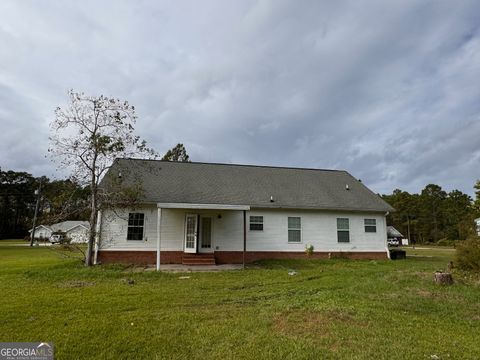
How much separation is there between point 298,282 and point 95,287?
6562 mm

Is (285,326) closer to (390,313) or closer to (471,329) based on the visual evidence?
(390,313)

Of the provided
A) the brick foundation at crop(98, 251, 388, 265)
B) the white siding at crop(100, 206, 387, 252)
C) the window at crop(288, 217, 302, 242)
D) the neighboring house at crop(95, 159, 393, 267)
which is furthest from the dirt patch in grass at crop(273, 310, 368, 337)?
the window at crop(288, 217, 302, 242)

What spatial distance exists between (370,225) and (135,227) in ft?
44.3

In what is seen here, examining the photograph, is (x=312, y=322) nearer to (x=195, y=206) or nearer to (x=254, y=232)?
(x=195, y=206)

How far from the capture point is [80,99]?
46.2ft

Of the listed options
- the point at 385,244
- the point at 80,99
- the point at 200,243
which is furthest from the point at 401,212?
the point at 80,99

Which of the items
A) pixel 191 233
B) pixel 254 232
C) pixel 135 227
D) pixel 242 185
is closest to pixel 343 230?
pixel 254 232

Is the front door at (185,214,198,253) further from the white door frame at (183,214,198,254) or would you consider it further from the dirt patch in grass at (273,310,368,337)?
the dirt patch in grass at (273,310,368,337)

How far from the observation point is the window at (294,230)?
1797cm

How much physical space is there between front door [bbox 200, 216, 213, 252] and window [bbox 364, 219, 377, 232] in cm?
940

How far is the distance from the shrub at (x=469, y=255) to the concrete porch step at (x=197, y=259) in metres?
10.5

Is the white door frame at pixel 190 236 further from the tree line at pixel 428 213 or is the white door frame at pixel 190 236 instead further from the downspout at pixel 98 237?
the tree line at pixel 428 213

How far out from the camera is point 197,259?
15.9m

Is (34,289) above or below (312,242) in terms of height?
below
